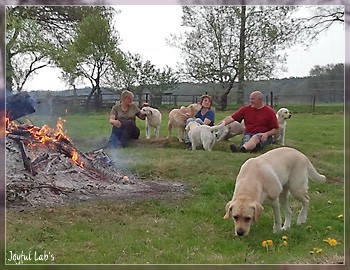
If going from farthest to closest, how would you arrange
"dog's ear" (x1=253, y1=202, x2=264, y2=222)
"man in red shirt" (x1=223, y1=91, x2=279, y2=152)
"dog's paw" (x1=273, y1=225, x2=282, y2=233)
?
"man in red shirt" (x1=223, y1=91, x2=279, y2=152)
"dog's paw" (x1=273, y1=225, x2=282, y2=233)
"dog's ear" (x1=253, y1=202, x2=264, y2=222)

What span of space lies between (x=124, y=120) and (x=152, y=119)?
17cm

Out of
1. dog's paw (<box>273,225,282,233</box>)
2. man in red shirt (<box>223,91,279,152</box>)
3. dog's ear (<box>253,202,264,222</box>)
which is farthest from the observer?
man in red shirt (<box>223,91,279,152</box>)

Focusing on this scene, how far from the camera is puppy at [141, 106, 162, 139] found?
12.3 feet

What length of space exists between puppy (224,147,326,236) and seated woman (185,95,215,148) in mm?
345

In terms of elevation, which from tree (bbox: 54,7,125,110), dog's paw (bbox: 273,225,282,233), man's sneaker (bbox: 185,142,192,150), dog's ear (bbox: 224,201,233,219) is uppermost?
tree (bbox: 54,7,125,110)

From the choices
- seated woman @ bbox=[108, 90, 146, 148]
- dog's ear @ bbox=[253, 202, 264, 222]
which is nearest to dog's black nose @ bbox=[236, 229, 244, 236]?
dog's ear @ bbox=[253, 202, 264, 222]

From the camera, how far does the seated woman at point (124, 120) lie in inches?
147

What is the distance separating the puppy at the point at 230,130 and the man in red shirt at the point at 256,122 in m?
0.02

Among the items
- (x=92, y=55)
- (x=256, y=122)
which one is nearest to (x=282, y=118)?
(x=256, y=122)

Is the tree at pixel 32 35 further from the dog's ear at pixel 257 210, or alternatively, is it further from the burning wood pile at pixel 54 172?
the dog's ear at pixel 257 210

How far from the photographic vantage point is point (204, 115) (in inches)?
148

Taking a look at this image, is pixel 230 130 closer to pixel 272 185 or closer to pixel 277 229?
pixel 272 185

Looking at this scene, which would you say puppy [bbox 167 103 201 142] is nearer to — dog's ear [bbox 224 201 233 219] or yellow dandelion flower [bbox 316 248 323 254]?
dog's ear [bbox 224 201 233 219]

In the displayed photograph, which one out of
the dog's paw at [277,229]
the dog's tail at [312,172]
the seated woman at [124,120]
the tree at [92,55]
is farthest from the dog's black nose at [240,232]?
the tree at [92,55]
